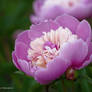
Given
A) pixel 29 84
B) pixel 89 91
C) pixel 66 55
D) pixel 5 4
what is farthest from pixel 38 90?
pixel 5 4

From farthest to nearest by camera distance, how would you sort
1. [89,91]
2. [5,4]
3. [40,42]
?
[5,4] → [89,91] → [40,42]

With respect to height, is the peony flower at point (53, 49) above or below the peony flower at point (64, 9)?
above

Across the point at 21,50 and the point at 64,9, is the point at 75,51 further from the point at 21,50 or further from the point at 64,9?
the point at 64,9

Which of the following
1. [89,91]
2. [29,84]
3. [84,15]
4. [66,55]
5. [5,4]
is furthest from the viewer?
[5,4]

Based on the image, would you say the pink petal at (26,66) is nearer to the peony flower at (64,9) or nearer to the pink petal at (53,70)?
the pink petal at (53,70)

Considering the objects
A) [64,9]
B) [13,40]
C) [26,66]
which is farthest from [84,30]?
[13,40]

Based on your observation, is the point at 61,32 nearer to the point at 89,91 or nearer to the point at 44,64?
the point at 44,64

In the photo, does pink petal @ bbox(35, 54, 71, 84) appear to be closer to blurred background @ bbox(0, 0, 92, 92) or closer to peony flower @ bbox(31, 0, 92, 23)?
blurred background @ bbox(0, 0, 92, 92)

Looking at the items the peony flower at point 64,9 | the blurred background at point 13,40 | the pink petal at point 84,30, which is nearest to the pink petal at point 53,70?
the pink petal at point 84,30
